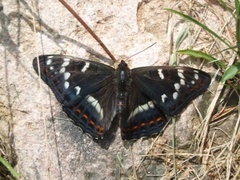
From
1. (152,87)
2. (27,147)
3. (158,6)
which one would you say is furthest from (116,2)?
(27,147)

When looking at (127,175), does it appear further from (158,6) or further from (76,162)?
(158,6)

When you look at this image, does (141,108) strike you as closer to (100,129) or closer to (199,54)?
(100,129)

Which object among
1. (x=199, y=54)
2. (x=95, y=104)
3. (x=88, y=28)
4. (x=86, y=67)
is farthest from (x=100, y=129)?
(x=199, y=54)

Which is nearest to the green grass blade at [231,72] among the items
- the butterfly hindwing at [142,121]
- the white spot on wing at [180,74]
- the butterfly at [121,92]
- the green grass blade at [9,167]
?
the butterfly at [121,92]

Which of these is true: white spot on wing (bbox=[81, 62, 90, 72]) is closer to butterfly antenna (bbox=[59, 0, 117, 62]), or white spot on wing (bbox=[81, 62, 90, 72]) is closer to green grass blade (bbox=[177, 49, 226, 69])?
butterfly antenna (bbox=[59, 0, 117, 62])

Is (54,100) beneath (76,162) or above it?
above

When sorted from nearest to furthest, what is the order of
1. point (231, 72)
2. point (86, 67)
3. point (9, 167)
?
point (9, 167), point (231, 72), point (86, 67)

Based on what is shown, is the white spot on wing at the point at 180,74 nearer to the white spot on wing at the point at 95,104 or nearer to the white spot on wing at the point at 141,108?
the white spot on wing at the point at 141,108
